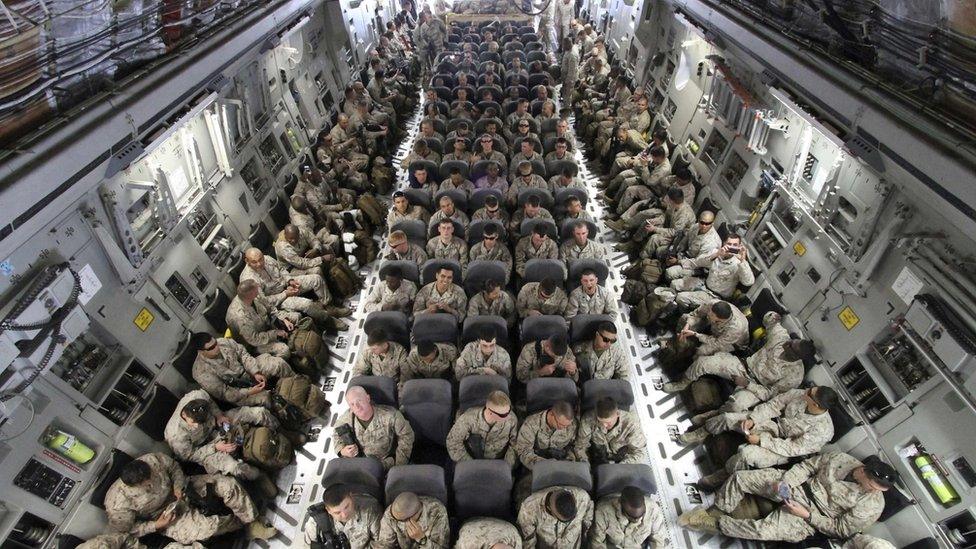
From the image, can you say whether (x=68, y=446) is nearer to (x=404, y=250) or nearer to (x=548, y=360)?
(x=404, y=250)

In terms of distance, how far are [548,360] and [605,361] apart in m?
0.62

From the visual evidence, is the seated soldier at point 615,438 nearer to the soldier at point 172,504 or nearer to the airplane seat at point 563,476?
the airplane seat at point 563,476

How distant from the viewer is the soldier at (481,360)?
4.60 m

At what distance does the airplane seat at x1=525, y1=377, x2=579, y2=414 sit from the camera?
4215mm

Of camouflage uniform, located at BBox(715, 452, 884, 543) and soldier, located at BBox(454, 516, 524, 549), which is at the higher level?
soldier, located at BBox(454, 516, 524, 549)

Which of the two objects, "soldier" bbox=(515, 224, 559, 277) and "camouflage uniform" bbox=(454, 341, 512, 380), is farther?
"soldier" bbox=(515, 224, 559, 277)

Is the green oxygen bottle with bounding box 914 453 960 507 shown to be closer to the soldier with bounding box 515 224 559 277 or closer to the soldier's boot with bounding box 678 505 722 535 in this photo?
the soldier's boot with bounding box 678 505 722 535

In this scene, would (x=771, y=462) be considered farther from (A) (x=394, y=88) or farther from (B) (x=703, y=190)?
(A) (x=394, y=88)

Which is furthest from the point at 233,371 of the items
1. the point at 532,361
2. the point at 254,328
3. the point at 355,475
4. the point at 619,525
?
the point at 619,525

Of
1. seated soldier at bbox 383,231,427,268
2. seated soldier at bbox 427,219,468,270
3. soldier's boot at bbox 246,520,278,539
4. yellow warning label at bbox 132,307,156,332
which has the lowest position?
soldier's boot at bbox 246,520,278,539

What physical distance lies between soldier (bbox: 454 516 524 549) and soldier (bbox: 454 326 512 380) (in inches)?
54.4

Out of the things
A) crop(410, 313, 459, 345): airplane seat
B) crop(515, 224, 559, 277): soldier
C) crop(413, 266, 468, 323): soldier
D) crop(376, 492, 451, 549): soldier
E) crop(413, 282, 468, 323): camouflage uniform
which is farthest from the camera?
crop(515, 224, 559, 277): soldier

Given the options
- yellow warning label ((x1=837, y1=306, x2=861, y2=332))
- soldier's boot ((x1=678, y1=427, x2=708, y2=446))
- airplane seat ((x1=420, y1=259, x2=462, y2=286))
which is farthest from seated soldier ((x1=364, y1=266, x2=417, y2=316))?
yellow warning label ((x1=837, y1=306, x2=861, y2=332))

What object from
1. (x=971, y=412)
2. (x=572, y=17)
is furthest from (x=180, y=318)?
(x=572, y=17)
